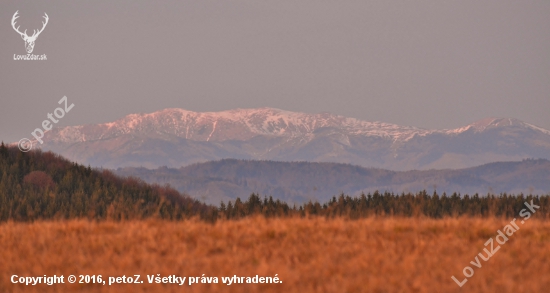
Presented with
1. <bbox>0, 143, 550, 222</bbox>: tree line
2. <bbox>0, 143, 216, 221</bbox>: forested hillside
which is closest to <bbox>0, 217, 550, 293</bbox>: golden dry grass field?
<bbox>0, 143, 550, 222</bbox>: tree line

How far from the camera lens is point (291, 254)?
49.9 feet

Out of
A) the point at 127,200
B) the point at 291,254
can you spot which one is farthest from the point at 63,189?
the point at 291,254

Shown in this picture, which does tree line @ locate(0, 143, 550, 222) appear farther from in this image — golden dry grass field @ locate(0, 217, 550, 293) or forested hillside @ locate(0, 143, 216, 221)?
golden dry grass field @ locate(0, 217, 550, 293)

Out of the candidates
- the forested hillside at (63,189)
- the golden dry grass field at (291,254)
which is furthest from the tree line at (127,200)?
the golden dry grass field at (291,254)

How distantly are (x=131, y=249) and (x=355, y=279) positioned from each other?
544 centimetres

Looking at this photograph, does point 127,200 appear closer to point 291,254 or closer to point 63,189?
point 63,189

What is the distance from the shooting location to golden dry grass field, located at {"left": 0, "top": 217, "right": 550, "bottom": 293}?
13.2 metres

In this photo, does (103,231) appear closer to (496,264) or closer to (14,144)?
(496,264)

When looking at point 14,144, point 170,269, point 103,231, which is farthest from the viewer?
point 14,144

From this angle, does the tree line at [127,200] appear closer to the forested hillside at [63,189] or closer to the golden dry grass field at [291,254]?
the forested hillside at [63,189]

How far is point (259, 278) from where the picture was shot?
529 inches

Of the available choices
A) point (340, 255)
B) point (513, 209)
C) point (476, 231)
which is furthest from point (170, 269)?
point (513, 209)

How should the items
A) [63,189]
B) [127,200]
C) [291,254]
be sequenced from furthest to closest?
[63,189] < [127,200] < [291,254]

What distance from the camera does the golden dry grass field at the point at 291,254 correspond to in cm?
1316
